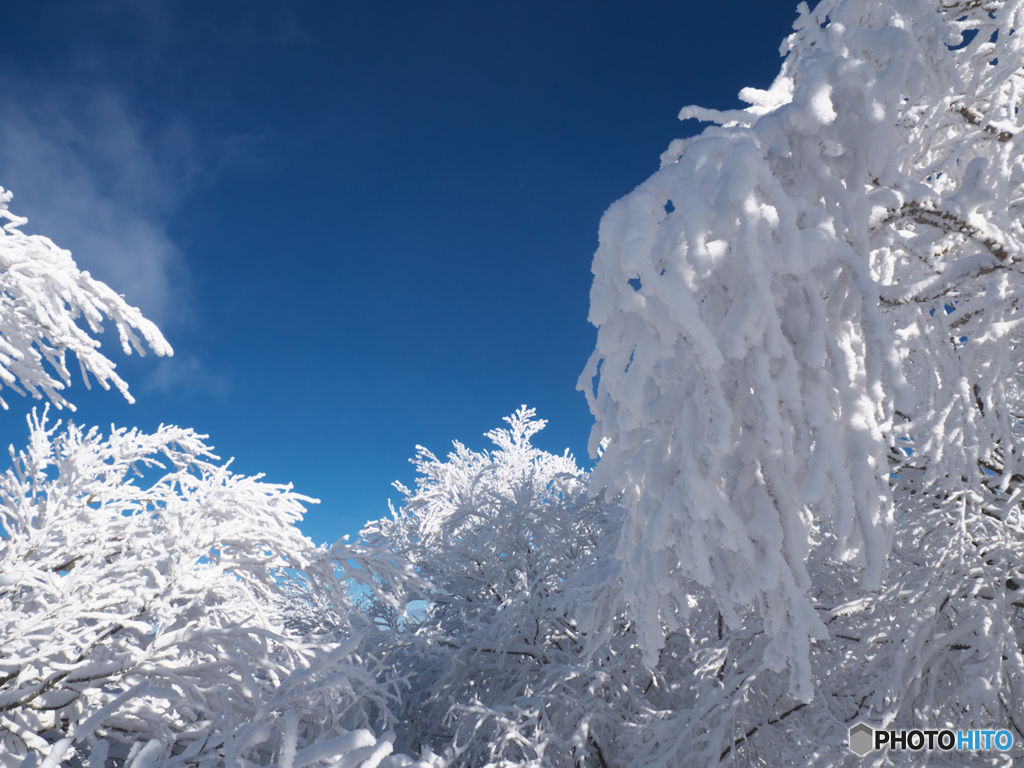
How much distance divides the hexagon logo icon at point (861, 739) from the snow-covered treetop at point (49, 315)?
5696 millimetres

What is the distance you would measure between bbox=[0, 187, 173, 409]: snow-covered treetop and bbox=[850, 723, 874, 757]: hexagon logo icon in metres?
5.70

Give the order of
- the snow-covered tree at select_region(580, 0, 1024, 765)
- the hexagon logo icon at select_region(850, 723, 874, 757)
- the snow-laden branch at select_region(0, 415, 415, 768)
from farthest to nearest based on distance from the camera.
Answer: the hexagon logo icon at select_region(850, 723, 874, 757) → the snow-laden branch at select_region(0, 415, 415, 768) → the snow-covered tree at select_region(580, 0, 1024, 765)

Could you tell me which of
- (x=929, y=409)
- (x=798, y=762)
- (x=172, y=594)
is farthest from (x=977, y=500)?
(x=172, y=594)

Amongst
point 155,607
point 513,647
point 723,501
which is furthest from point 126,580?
point 513,647

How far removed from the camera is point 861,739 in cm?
395

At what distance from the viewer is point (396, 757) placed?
176 cm

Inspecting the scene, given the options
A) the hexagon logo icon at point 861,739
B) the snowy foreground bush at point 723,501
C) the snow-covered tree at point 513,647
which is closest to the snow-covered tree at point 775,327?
the snowy foreground bush at point 723,501

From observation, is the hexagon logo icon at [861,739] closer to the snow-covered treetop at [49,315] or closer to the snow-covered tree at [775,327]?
the snow-covered tree at [775,327]

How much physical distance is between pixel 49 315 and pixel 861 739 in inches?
252

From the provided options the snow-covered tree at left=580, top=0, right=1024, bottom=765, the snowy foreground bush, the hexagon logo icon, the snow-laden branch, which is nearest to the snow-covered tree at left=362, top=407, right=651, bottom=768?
the snowy foreground bush

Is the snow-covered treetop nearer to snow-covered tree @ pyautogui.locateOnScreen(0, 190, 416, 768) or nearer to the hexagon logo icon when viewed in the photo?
snow-covered tree @ pyautogui.locateOnScreen(0, 190, 416, 768)

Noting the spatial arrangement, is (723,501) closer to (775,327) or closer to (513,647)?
(775,327)

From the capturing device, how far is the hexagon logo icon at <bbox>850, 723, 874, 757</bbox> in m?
3.90

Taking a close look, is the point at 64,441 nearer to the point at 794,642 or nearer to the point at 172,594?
the point at 172,594
